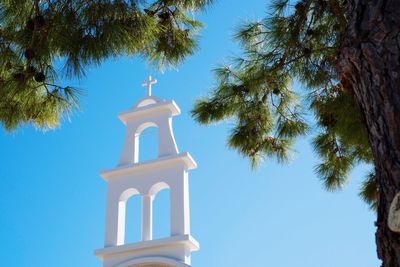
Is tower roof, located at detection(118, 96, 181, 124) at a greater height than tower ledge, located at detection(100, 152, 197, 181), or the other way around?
tower roof, located at detection(118, 96, 181, 124)

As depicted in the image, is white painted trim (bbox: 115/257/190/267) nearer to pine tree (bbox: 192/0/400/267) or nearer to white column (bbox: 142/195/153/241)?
white column (bbox: 142/195/153/241)

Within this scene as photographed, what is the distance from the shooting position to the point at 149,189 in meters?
6.34

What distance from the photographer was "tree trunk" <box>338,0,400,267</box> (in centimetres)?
125

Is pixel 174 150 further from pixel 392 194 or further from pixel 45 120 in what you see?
pixel 392 194

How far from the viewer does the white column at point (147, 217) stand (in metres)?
6.12

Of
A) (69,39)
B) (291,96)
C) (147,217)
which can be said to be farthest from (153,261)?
(69,39)

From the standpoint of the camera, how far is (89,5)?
246 centimetres

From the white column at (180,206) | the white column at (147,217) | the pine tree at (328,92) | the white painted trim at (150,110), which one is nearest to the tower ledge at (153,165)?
the white column at (180,206)

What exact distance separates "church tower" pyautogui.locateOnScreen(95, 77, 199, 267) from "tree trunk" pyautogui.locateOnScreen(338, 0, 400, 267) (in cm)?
435

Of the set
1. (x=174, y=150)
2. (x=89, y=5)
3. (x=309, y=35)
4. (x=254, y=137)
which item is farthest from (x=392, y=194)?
(x=174, y=150)

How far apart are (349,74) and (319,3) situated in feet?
4.77

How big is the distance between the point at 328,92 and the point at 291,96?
0.41 meters

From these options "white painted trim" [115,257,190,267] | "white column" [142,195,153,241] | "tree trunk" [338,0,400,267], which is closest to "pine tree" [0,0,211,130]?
"tree trunk" [338,0,400,267]

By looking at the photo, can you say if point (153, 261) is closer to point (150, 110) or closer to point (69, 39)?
point (150, 110)
